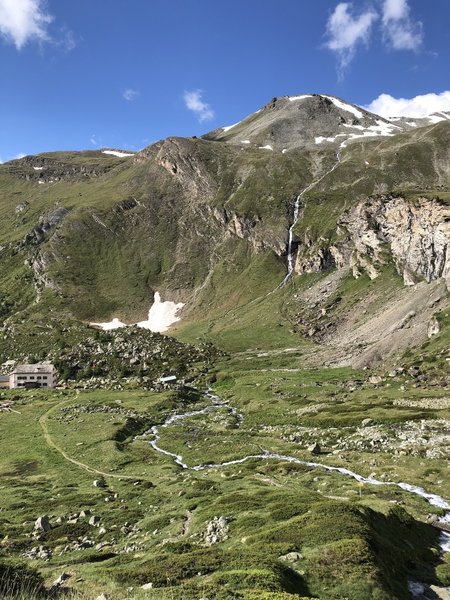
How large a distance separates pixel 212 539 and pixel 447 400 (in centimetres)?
6303

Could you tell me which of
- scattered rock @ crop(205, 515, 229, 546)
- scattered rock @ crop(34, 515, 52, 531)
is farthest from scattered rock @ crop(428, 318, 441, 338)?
scattered rock @ crop(34, 515, 52, 531)

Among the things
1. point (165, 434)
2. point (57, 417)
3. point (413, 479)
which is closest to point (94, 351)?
point (57, 417)

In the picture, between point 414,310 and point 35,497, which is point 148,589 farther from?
point 414,310

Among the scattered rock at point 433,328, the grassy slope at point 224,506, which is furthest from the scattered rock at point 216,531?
the scattered rock at point 433,328

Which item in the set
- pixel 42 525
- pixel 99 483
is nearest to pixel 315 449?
pixel 99 483

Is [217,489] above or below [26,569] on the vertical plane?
below

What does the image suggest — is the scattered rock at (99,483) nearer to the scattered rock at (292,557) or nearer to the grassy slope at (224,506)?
the grassy slope at (224,506)

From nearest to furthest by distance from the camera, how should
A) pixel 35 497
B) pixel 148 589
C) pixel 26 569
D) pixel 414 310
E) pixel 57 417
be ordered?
pixel 148 589 < pixel 26 569 < pixel 35 497 < pixel 57 417 < pixel 414 310

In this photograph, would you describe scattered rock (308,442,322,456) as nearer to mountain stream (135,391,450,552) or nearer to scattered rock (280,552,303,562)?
mountain stream (135,391,450,552)

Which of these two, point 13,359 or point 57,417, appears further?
point 13,359

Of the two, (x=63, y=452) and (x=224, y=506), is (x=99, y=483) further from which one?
(x=224, y=506)

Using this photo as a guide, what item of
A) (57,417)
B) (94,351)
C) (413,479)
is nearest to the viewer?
(413,479)

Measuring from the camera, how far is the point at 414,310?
439ft

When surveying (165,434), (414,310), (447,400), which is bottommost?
(165,434)
